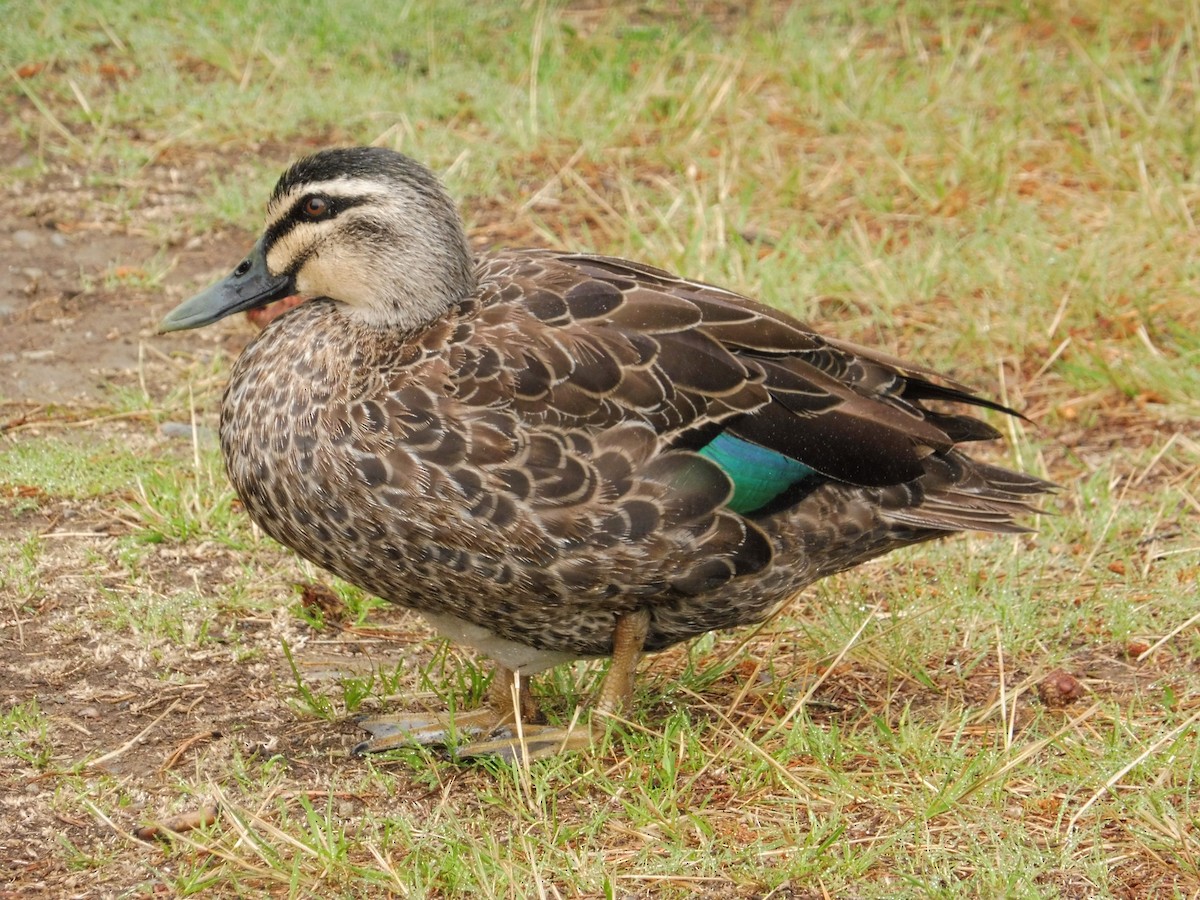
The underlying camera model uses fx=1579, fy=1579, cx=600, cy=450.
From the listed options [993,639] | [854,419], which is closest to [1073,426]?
[993,639]

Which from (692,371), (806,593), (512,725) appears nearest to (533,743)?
(512,725)

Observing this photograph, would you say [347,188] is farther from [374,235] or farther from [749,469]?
[749,469]

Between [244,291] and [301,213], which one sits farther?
[244,291]

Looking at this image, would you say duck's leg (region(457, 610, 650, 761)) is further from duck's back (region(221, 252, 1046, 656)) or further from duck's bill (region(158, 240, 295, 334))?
duck's bill (region(158, 240, 295, 334))

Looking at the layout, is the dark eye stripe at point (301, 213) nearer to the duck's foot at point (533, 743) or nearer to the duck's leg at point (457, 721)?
the duck's leg at point (457, 721)

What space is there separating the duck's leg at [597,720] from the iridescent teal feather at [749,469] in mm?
386

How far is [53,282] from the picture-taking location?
6160 millimetres

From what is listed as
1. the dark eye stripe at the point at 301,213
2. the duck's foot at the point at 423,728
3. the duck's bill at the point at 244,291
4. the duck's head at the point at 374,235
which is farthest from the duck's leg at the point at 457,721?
the dark eye stripe at the point at 301,213

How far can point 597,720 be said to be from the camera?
399 cm

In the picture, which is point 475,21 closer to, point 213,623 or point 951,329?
point 951,329

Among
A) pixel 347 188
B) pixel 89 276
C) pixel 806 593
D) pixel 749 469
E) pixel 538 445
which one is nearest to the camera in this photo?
pixel 538 445

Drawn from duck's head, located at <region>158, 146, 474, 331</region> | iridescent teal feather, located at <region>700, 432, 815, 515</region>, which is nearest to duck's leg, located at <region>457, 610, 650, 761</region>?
iridescent teal feather, located at <region>700, 432, 815, 515</region>

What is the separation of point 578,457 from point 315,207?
0.97m

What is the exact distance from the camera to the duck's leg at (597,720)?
3857 mm
